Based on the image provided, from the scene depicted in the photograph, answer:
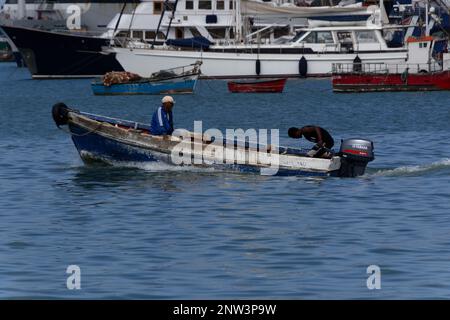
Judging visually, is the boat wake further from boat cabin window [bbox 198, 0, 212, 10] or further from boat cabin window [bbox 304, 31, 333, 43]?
boat cabin window [bbox 198, 0, 212, 10]

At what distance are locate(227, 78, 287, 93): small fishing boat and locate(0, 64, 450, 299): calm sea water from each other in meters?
29.9

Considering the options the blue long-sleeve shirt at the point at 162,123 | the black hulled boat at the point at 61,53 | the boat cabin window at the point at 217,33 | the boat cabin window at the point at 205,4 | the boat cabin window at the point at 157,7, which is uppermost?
the blue long-sleeve shirt at the point at 162,123

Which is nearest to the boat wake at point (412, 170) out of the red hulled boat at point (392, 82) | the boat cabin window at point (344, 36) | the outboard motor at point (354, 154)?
the outboard motor at point (354, 154)

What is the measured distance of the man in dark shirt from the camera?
27672mm

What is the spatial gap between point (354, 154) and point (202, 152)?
3.49 meters

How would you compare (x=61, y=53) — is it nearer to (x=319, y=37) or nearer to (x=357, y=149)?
(x=319, y=37)

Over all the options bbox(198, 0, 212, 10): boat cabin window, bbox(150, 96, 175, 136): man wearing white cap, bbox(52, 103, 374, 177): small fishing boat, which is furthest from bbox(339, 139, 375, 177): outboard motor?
bbox(198, 0, 212, 10): boat cabin window

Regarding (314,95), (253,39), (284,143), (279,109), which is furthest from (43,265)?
(253,39)

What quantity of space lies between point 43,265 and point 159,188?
8754 millimetres

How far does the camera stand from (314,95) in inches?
2753

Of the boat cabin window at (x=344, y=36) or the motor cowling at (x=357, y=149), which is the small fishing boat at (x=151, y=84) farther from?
the motor cowling at (x=357, y=149)

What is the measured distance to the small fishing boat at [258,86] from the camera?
70.7 meters

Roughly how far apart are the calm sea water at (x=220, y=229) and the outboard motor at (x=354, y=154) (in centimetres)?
31
